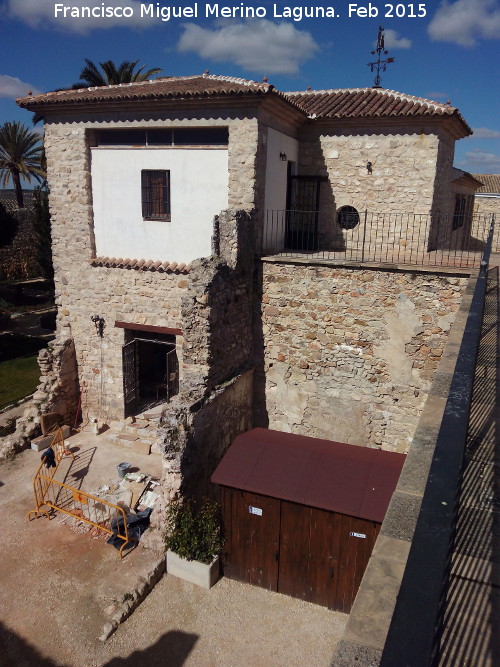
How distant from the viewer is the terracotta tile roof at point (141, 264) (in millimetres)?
12258

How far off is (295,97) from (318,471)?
11.9m

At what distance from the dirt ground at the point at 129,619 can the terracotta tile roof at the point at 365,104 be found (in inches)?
446

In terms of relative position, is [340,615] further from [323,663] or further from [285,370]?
[285,370]

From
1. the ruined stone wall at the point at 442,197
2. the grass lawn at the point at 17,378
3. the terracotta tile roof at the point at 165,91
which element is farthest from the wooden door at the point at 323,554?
the grass lawn at the point at 17,378

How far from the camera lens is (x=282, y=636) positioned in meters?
7.34

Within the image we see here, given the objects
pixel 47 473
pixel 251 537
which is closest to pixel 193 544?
pixel 251 537

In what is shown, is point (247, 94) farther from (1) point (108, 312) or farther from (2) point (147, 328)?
(1) point (108, 312)

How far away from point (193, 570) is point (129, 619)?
4.02 feet

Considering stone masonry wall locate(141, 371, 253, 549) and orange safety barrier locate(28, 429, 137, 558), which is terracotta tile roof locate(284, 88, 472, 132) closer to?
stone masonry wall locate(141, 371, 253, 549)

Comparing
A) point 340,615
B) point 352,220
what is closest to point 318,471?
point 340,615

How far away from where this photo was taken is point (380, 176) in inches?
533

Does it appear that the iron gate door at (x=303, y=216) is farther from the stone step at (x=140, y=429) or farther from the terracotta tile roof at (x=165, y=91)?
the stone step at (x=140, y=429)

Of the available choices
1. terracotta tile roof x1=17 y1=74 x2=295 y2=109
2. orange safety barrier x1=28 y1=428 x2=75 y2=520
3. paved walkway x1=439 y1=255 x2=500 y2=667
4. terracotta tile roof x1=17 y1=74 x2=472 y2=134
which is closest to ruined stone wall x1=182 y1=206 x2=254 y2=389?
terracotta tile roof x1=17 y1=74 x2=295 y2=109

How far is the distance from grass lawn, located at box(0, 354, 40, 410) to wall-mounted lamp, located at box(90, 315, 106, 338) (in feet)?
14.7
